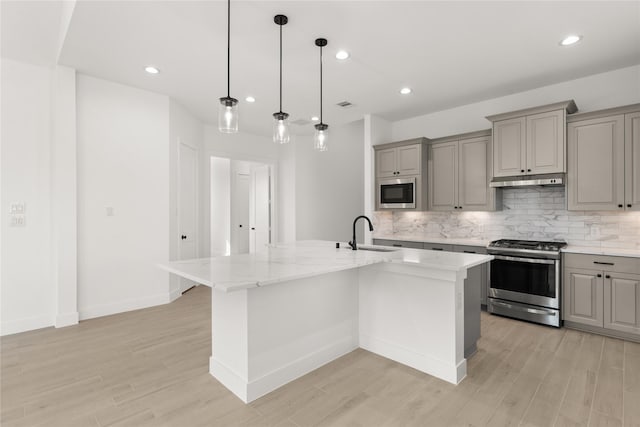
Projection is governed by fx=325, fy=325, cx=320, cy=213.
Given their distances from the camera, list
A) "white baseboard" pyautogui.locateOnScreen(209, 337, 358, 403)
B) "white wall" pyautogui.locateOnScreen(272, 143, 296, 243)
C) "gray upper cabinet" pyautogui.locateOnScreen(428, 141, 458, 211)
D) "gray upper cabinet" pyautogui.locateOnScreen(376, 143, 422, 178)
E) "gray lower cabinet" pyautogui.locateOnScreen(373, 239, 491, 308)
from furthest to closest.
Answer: "white wall" pyautogui.locateOnScreen(272, 143, 296, 243)
"gray upper cabinet" pyautogui.locateOnScreen(376, 143, 422, 178)
"gray upper cabinet" pyautogui.locateOnScreen(428, 141, 458, 211)
"gray lower cabinet" pyautogui.locateOnScreen(373, 239, 491, 308)
"white baseboard" pyautogui.locateOnScreen(209, 337, 358, 403)

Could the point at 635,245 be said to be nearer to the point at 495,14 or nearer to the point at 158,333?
the point at 495,14

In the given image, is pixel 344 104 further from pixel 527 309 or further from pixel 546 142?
pixel 527 309

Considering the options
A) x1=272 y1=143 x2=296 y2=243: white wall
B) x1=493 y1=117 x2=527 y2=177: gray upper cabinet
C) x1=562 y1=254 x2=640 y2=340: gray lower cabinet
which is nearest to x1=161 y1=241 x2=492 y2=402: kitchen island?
x1=562 y1=254 x2=640 y2=340: gray lower cabinet

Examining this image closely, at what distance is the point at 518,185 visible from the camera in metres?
3.75

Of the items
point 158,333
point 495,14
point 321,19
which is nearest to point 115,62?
point 321,19

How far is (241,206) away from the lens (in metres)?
7.29

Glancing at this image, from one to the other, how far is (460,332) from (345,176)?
4993 millimetres

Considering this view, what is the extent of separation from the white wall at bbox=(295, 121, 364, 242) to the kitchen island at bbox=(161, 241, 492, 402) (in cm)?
331

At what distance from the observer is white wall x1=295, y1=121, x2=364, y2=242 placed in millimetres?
6465

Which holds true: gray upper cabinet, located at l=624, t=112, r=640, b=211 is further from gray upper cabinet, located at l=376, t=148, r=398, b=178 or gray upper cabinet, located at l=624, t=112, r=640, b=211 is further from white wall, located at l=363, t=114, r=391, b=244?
white wall, located at l=363, t=114, r=391, b=244

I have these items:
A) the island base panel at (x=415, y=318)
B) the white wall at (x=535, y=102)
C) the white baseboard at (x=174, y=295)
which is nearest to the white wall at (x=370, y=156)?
the white wall at (x=535, y=102)

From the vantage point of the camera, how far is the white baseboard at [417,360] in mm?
2346

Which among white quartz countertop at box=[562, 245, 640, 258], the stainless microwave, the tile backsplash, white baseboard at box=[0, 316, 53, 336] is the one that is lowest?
white baseboard at box=[0, 316, 53, 336]

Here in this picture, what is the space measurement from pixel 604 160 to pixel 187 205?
5161 mm
